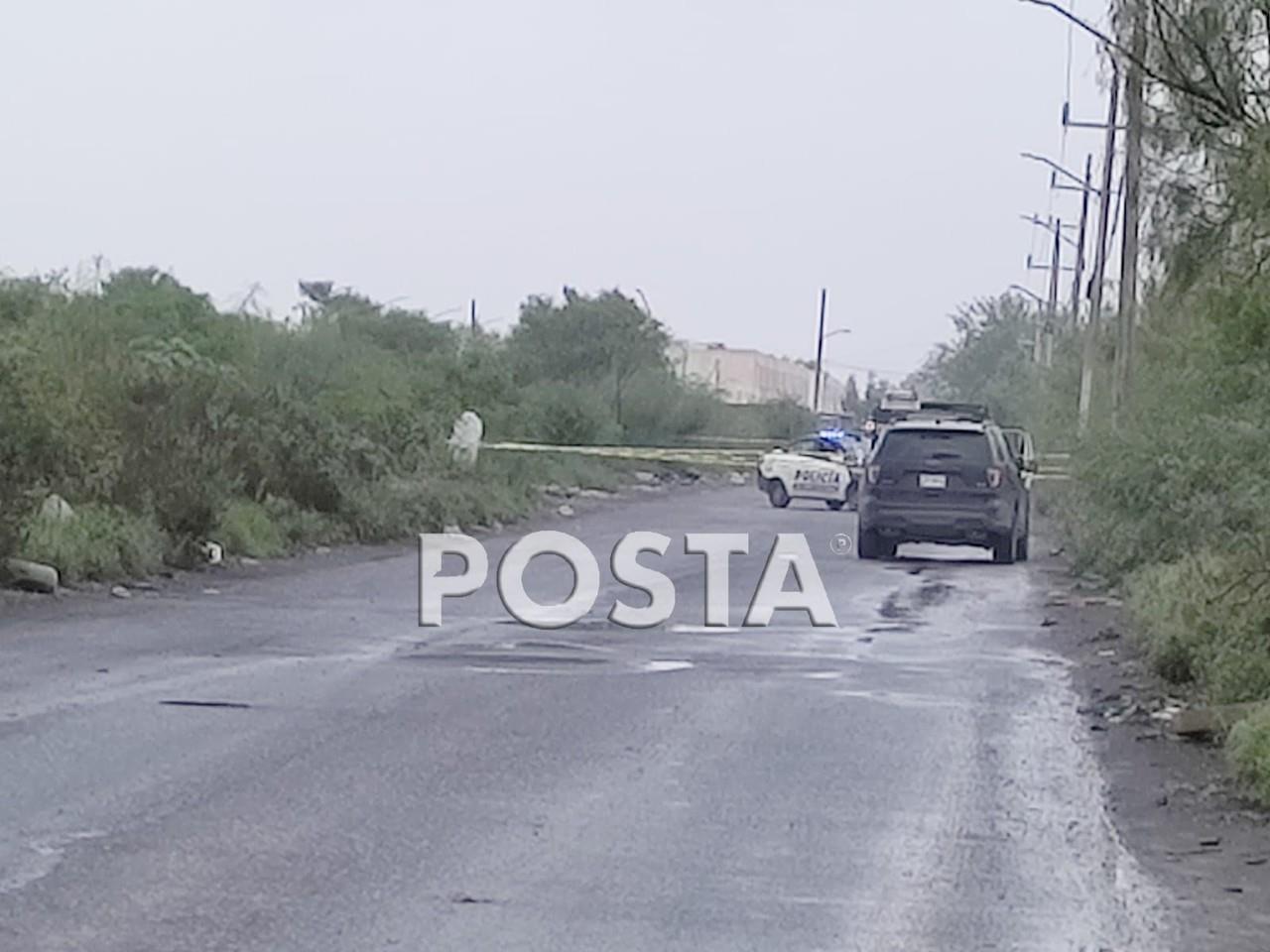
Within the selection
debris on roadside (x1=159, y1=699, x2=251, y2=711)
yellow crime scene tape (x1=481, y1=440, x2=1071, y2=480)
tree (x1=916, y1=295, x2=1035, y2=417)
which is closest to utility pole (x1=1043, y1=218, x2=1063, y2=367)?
yellow crime scene tape (x1=481, y1=440, x2=1071, y2=480)

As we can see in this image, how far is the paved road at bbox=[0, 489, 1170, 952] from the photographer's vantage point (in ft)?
28.8

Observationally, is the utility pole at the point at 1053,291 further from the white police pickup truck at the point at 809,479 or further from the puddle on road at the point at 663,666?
the puddle on road at the point at 663,666

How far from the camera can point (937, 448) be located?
31.3 meters

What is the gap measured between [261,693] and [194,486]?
1196cm

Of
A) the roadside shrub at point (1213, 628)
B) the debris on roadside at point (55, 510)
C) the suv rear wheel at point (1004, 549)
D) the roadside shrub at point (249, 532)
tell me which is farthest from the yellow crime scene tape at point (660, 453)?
the roadside shrub at point (1213, 628)

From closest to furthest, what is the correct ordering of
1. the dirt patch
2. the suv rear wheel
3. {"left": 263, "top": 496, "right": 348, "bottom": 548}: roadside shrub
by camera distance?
the dirt patch → {"left": 263, "top": 496, "right": 348, "bottom": 548}: roadside shrub → the suv rear wheel

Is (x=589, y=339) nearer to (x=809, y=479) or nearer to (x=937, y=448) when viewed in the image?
(x=809, y=479)

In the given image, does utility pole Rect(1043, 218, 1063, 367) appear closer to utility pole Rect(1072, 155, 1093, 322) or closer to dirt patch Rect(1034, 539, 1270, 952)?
utility pole Rect(1072, 155, 1093, 322)

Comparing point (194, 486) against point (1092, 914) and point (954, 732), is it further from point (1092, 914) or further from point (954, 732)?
point (1092, 914)

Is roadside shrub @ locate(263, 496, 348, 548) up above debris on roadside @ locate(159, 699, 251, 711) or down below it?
above

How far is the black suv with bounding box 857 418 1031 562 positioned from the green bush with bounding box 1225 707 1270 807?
1810cm
